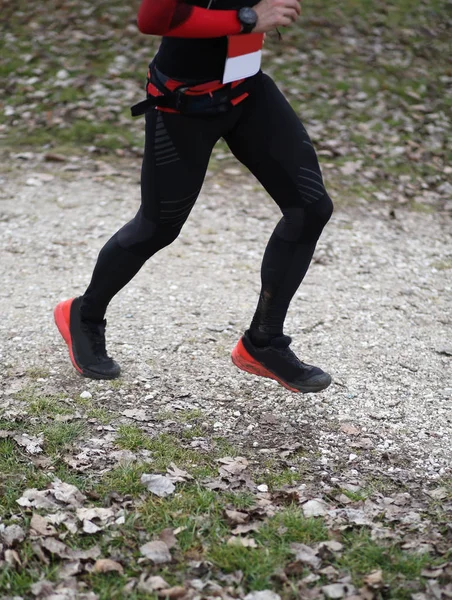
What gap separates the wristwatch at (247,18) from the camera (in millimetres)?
2955

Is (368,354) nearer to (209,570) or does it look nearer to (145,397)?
(145,397)

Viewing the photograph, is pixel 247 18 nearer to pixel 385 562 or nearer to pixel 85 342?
pixel 85 342

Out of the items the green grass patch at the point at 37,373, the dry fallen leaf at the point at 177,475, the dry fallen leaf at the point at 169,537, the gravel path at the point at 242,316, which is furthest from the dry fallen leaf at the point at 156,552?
the green grass patch at the point at 37,373

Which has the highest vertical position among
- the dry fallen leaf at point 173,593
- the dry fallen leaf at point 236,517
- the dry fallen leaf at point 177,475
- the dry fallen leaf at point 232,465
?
the dry fallen leaf at point 173,593

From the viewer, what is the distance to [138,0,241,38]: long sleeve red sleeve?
284 cm

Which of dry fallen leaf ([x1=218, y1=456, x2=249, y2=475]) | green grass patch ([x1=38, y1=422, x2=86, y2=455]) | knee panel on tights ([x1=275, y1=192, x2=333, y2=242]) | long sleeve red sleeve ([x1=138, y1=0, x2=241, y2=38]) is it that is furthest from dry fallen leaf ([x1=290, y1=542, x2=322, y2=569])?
long sleeve red sleeve ([x1=138, y1=0, x2=241, y2=38])

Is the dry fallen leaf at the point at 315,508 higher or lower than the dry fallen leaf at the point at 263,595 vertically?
lower

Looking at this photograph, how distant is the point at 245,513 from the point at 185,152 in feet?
5.20

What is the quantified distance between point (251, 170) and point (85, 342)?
1.36 metres

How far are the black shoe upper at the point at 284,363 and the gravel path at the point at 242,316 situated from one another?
158 mm

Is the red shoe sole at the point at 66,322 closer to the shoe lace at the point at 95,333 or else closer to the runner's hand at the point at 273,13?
the shoe lace at the point at 95,333

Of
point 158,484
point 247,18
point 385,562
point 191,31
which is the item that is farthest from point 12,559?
point 247,18

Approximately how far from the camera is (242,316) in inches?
201

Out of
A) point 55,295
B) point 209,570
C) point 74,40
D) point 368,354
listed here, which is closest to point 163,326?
point 55,295
